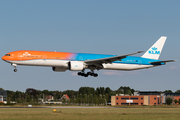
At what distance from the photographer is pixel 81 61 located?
61719mm

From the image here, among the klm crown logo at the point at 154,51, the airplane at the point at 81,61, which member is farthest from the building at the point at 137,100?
the airplane at the point at 81,61

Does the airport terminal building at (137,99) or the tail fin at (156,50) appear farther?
the airport terminal building at (137,99)

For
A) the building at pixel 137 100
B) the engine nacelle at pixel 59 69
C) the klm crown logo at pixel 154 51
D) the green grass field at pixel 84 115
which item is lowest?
the building at pixel 137 100

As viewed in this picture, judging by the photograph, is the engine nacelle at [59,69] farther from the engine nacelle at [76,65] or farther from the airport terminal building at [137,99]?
the airport terminal building at [137,99]

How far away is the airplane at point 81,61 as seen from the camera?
57594 mm

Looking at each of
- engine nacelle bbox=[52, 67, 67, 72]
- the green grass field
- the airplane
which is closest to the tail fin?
the airplane

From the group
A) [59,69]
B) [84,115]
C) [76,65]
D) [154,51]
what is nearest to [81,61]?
[76,65]

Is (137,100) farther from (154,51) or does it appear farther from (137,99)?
(154,51)

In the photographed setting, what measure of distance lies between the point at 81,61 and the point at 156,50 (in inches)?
869

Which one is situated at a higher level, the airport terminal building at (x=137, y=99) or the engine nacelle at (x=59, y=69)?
the engine nacelle at (x=59, y=69)

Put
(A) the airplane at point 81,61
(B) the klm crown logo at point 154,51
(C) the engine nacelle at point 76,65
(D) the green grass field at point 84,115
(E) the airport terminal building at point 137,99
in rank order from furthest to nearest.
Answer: (E) the airport terminal building at point 137,99
(B) the klm crown logo at point 154,51
(C) the engine nacelle at point 76,65
(A) the airplane at point 81,61
(D) the green grass field at point 84,115

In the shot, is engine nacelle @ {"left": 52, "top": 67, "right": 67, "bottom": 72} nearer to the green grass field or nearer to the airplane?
the airplane

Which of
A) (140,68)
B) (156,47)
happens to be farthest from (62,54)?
(156,47)

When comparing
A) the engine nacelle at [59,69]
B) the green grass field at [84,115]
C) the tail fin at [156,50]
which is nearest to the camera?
the green grass field at [84,115]
